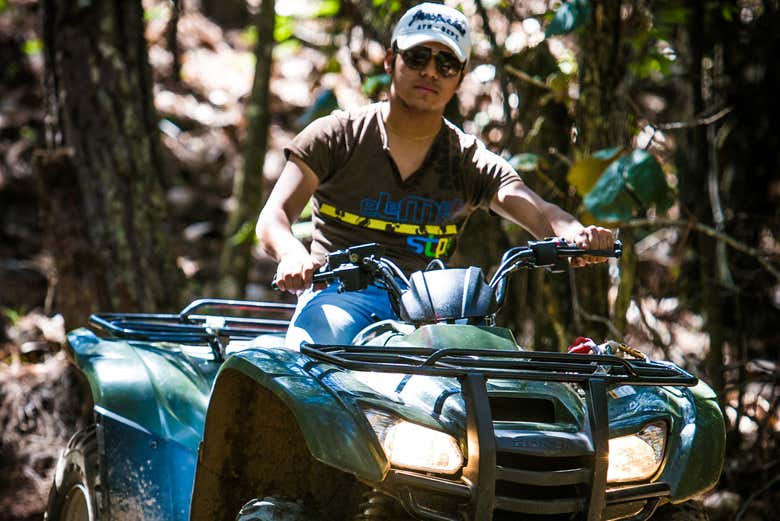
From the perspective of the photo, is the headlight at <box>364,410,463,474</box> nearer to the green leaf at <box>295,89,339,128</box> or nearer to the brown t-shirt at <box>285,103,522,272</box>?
the brown t-shirt at <box>285,103,522,272</box>

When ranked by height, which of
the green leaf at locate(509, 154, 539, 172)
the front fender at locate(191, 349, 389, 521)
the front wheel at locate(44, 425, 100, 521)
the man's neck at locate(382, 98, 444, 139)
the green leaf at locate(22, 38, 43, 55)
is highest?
the green leaf at locate(22, 38, 43, 55)

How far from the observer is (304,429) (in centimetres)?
241

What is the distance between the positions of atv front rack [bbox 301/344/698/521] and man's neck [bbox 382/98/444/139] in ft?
4.97

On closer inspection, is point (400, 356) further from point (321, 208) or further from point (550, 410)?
point (321, 208)

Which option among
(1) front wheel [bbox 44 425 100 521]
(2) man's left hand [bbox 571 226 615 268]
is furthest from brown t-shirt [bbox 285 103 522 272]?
(1) front wheel [bbox 44 425 100 521]

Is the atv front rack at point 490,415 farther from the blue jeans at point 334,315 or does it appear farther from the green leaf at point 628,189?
the green leaf at point 628,189

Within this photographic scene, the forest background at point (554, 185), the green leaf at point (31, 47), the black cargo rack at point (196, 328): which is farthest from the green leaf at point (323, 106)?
the green leaf at point (31, 47)

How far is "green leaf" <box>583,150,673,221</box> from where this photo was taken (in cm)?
495

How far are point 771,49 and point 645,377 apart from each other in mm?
5383

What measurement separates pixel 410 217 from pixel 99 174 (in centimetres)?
321

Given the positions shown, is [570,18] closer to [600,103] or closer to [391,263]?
[600,103]

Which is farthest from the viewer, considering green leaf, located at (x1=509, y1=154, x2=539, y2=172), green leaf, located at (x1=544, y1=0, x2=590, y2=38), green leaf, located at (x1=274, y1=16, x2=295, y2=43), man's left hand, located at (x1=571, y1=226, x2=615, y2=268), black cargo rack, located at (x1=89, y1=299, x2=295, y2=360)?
green leaf, located at (x1=274, y1=16, x2=295, y2=43)

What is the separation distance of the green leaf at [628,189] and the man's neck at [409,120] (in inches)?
54.4

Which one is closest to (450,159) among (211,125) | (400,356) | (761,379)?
(400,356)
